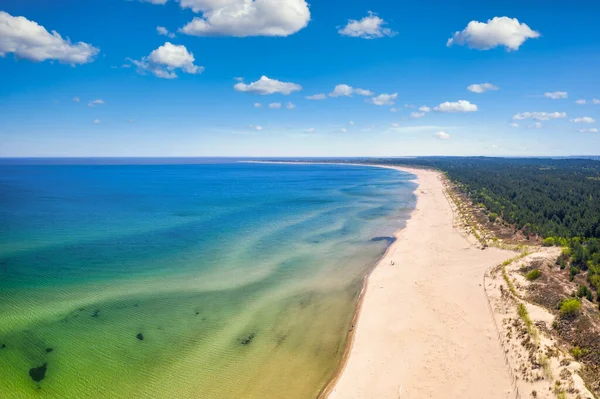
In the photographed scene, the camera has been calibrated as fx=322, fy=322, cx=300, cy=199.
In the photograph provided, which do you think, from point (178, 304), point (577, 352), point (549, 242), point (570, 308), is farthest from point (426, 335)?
point (549, 242)

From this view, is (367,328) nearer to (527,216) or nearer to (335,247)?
(335,247)

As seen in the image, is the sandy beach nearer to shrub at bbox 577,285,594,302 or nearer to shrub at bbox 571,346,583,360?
shrub at bbox 571,346,583,360

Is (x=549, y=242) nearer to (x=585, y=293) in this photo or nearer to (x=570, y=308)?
(x=585, y=293)

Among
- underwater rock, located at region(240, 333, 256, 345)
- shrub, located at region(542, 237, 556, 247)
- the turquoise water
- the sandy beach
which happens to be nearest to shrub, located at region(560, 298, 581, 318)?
the sandy beach

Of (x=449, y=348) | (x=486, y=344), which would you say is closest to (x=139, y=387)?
(x=449, y=348)

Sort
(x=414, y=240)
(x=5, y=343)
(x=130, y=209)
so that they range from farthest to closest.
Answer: (x=130, y=209)
(x=414, y=240)
(x=5, y=343)

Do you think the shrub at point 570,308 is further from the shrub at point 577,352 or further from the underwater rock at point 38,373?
the underwater rock at point 38,373
